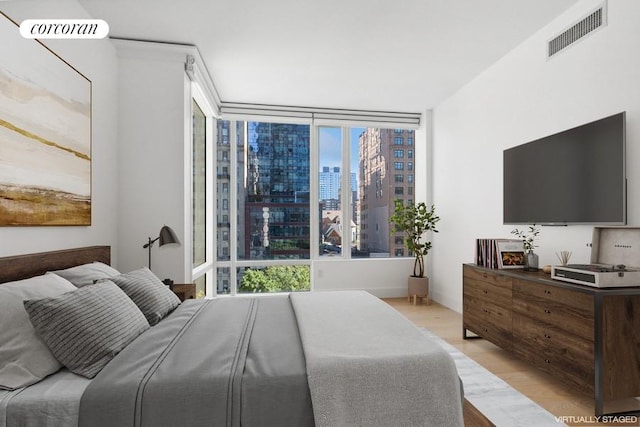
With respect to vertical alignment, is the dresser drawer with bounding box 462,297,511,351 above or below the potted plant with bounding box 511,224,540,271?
below

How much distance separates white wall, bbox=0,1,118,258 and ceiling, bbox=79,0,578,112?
323mm

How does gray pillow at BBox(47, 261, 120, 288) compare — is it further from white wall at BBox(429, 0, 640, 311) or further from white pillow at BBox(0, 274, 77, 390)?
white wall at BBox(429, 0, 640, 311)

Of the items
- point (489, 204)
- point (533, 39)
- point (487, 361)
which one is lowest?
point (487, 361)

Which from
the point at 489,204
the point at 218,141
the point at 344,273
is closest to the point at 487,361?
the point at 489,204

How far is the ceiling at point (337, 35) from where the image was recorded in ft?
8.68

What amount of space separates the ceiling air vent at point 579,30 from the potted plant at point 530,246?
143 centimetres

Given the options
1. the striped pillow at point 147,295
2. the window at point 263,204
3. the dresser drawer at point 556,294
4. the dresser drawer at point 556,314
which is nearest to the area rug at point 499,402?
the dresser drawer at point 556,314

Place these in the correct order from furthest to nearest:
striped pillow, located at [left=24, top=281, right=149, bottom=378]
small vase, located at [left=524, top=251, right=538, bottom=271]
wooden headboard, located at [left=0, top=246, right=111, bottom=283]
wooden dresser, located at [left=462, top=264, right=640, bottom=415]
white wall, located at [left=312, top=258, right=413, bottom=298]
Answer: white wall, located at [left=312, top=258, right=413, bottom=298]
small vase, located at [left=524, top=251, right=538, bottom=271]
wooden dresser, located at [left=462, top=264, right=640, bottom=415]
wooden headboard, located at [left=0, top=246, right=111, bottom=283]
striped pillow, located at [left=24, top=281, right=149, bottom=378]

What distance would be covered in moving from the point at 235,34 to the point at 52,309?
255 cm

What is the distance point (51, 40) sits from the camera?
2201mm

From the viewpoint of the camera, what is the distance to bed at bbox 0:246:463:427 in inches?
45.1

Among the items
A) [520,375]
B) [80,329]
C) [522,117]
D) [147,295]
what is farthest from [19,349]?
[522,117]

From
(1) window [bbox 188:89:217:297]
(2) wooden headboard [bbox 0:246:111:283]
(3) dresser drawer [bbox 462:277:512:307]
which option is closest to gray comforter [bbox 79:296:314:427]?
(2) wooden headboard [bbox 0:246:111:283]

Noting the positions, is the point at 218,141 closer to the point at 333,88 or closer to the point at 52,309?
the point at 333,88
